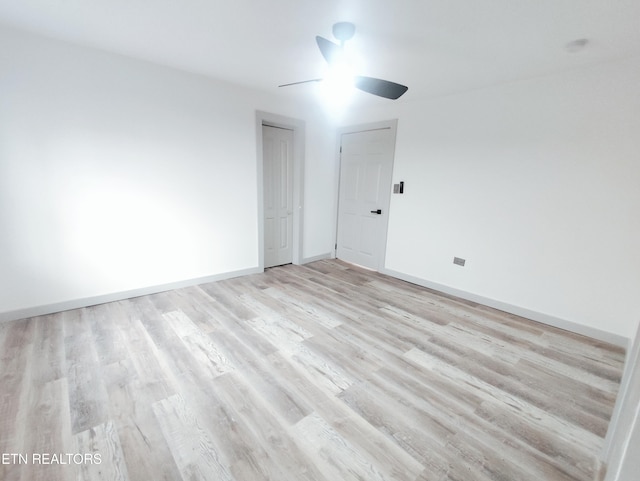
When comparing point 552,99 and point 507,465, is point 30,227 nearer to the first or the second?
point 507,465

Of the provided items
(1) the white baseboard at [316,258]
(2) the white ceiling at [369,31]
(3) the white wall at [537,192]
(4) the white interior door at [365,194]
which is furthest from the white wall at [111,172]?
(3) the white wall at [537,192]

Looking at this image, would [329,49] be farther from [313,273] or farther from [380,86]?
[313,273]

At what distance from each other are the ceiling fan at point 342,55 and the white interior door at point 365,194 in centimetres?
179

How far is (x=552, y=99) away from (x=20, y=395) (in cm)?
484

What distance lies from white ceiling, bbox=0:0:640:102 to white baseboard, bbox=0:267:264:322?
2425 mm

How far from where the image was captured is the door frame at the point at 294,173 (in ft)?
12.8

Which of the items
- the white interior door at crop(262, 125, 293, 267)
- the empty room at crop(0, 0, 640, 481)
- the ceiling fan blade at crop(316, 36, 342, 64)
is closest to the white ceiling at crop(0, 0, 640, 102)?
the empty room at crop(0, 0, 640, 481)

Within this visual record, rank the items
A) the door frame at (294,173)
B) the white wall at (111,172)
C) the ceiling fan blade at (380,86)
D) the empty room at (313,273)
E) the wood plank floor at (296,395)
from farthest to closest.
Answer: the door frame at (294,173) → the white wall at (111,172) → the ceiling fan blade at (380,86) → the empty room at (313,273) → the wood plank floor at (296,395)

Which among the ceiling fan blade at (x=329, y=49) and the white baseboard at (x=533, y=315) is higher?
the ceiling fan blade at (x=329, y=49)

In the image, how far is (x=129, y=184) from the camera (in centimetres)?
303

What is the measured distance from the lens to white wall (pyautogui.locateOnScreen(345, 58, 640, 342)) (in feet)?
8.25

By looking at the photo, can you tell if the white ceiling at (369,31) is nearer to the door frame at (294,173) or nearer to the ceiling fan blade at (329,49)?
the ceiling fan blade at (329,49)

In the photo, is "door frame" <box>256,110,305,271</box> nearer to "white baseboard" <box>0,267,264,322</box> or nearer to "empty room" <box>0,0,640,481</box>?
"empty room" <box>0,0,640,481</box>

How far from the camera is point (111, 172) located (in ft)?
9.55
